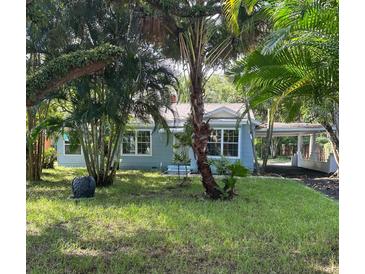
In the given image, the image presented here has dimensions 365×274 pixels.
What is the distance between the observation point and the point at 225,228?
6879 millimetres

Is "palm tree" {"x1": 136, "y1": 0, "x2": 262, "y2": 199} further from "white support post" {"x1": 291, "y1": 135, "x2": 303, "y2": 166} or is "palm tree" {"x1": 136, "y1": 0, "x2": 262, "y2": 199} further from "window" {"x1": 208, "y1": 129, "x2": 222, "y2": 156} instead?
"white support post" {"x1": 291, "y1": 135, "x2": 303, "y2": 166}

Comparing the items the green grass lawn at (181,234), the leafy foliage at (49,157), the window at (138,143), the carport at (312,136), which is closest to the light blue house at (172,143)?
the window at (138,143)

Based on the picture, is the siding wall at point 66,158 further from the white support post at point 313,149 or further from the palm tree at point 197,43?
the white support post at point 313,149

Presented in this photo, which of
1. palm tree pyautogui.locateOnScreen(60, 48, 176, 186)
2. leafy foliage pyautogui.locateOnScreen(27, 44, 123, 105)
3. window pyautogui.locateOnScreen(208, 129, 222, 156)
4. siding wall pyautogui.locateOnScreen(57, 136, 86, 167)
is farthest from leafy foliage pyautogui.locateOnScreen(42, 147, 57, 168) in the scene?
leafy foliage pyautogui.locateOnScreen(27, 44, 123, 105)

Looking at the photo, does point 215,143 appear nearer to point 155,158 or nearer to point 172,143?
point 172,143

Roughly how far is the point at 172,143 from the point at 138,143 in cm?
219

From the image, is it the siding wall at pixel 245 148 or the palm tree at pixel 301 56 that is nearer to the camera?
the palm tree at pixel 301 56

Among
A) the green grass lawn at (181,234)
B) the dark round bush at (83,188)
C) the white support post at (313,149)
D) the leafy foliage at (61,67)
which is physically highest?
the leafy foliage at (61,67)

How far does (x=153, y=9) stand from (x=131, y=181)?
24.4 feet

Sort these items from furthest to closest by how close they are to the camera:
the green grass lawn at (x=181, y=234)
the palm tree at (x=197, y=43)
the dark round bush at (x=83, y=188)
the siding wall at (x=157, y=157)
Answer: the siding wall at (x=157, y=157) → the dark round bush at (x=83, y=188) → the palm tree at (x=197, y=43) → the green grass lawn at (x=181, y=234)

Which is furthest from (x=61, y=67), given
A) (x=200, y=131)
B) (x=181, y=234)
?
(x=200, y=131)

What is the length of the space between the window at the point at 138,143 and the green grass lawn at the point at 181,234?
977 cm

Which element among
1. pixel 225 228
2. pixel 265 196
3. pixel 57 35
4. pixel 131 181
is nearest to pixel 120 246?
pixel 225 228

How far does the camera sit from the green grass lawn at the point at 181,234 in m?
4.99
